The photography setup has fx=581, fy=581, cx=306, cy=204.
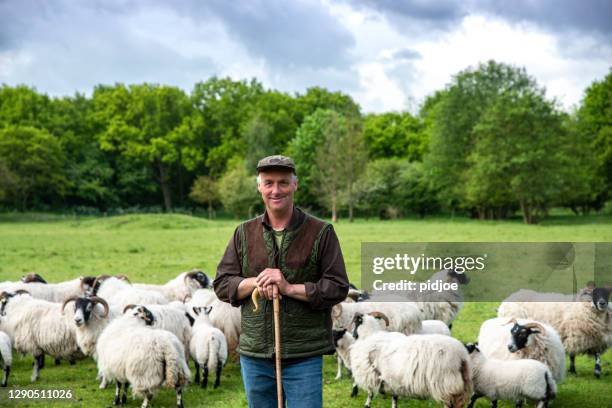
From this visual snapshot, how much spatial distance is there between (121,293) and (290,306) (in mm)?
8617

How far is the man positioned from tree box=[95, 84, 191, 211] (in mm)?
75133

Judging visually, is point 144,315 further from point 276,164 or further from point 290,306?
point 276,164

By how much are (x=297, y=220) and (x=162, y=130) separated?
80.6 meters

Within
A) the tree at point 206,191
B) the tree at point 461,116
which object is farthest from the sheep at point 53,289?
the tree at point 206,191

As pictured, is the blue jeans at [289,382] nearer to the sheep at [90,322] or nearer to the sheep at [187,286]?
the sheep at [90,322]

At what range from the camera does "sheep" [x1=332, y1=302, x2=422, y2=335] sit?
34.1ft

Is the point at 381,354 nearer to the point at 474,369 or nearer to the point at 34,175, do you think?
the point at 474,369

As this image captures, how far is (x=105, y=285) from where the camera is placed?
12742mm

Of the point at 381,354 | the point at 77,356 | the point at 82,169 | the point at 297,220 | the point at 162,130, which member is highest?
the point at 162,130

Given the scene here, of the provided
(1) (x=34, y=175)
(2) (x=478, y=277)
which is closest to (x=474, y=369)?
(2) (x=478, y=277)

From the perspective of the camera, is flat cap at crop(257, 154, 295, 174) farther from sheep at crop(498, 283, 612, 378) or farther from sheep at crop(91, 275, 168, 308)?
sheep at crop(91, 275, 168, 308)

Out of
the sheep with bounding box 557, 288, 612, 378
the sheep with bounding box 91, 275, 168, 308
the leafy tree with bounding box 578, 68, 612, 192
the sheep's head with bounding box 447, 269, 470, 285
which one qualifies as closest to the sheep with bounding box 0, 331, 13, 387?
the sheep with bounding box 91, 275, 168, 308

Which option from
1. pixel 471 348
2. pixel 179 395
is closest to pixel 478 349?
pixel 471 348

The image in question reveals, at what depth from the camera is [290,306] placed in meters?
4.26
